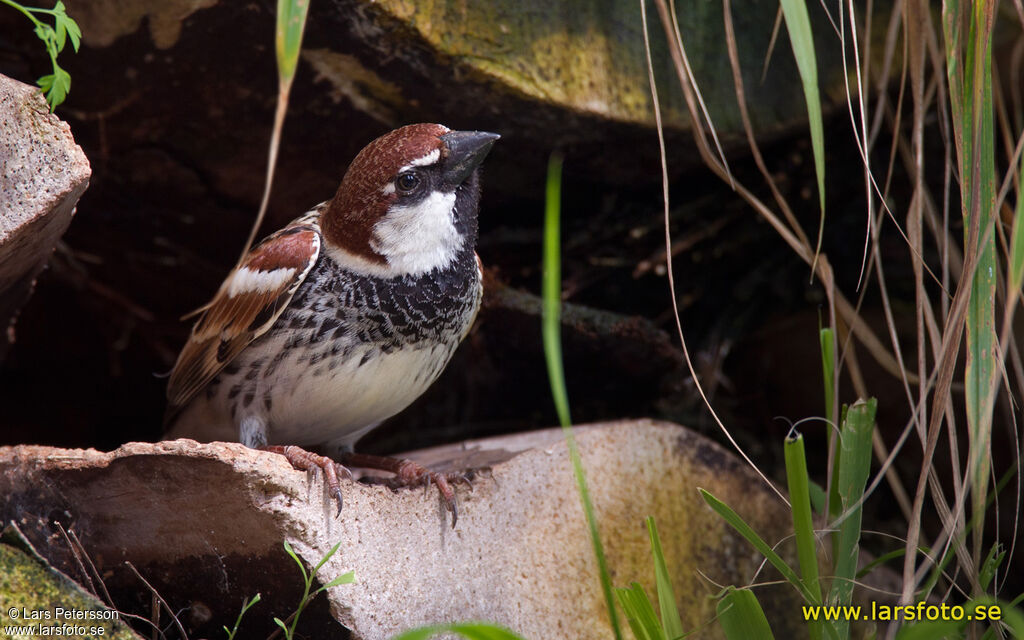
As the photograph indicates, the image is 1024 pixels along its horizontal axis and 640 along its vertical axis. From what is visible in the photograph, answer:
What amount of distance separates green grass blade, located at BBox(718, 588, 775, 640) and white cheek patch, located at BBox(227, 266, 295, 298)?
4.82ft

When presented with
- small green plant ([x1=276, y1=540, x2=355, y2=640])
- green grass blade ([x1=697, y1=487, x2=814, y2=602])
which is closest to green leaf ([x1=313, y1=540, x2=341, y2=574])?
small green plant ([x1=276, y1=540, x2=355, y2=640])

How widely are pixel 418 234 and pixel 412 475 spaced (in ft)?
2.19

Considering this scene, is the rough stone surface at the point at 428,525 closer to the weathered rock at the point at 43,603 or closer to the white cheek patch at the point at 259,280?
the weathered rock at the point at 43,603

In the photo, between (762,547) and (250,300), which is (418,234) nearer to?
(250,300)

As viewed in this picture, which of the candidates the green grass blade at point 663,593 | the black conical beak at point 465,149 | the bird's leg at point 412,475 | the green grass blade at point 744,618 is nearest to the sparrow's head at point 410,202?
the black conical beak at point 465,149

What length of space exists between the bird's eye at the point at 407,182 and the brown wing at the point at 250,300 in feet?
1.02

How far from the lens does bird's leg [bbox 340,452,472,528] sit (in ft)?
7.96

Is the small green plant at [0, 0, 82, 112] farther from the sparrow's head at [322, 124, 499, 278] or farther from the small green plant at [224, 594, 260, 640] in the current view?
the small green plant at [224, 594, 260, 640]

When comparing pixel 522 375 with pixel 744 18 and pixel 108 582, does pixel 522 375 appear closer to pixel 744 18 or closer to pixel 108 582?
pixel 744 18

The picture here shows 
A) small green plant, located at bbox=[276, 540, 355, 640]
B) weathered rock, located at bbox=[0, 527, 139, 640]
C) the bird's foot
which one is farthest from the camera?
the bird's foot

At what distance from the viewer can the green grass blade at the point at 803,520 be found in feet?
6.22

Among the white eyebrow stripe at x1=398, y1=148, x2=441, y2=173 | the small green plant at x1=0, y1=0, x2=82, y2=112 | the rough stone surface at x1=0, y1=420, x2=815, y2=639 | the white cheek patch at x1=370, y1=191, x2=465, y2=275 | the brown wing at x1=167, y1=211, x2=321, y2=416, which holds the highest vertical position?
the small green plant at x1=0, y1=0, x2=82, y2=112

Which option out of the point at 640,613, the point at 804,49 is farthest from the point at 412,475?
the point at 804,49

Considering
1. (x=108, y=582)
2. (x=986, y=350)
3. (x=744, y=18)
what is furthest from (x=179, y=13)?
(x=986, y=350)
